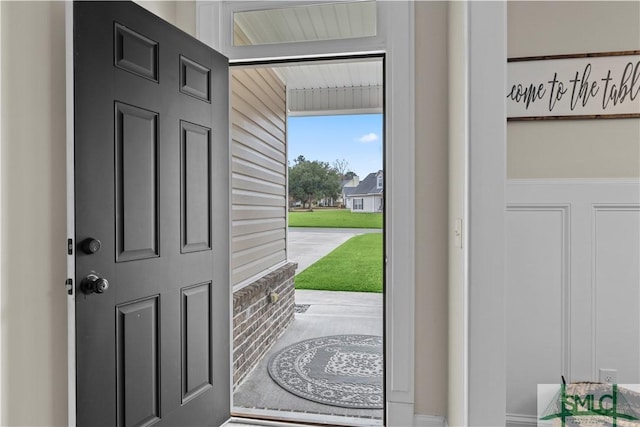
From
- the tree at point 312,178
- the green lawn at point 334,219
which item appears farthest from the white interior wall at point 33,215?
the green lawn at point 334,219

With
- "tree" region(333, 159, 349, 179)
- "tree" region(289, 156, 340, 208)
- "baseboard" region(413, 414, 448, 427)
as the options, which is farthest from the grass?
"baseboard" region(413, 414, 448, 427)

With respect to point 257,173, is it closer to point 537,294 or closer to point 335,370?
point 335,370

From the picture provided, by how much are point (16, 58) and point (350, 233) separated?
223 inches

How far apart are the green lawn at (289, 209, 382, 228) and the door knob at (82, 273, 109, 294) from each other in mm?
5004

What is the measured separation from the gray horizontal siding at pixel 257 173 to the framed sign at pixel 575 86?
178 cm

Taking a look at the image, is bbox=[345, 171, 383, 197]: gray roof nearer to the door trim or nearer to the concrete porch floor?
the concrete porch floor

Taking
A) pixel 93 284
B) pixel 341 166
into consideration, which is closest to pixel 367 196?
pixel 341 166

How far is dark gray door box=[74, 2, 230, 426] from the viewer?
1499 mm

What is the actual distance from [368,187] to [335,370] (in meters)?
3.55

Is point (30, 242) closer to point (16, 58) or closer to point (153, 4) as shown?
point (16, 58)

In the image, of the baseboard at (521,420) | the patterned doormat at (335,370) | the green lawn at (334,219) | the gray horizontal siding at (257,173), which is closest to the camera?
the baseboard at (521,420)

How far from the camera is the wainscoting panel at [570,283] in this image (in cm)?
198

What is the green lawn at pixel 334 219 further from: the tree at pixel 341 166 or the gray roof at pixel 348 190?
the tree at pixel 341 166

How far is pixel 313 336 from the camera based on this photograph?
4.00 meters
